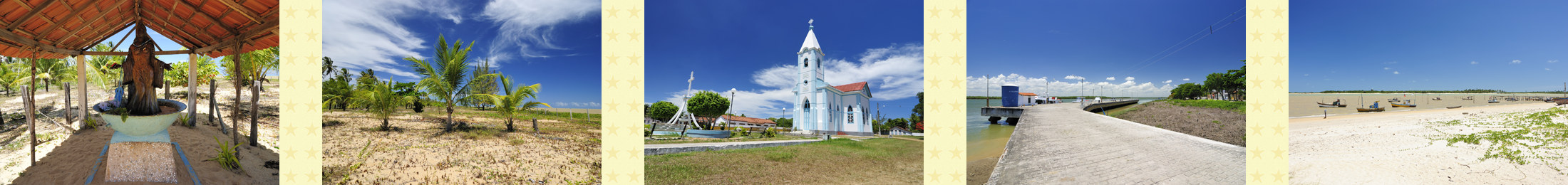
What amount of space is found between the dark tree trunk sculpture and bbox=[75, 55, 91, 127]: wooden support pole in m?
1.71

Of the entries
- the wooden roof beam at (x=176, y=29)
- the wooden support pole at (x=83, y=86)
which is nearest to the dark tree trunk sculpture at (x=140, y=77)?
the wooden roof beam at (x=176, y=29)

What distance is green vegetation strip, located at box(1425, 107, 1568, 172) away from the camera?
11.1ft

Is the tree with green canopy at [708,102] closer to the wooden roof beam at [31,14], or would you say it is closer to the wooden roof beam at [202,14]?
the wooden roof beam at [202,14]

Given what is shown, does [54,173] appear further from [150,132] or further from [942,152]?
[942,152]

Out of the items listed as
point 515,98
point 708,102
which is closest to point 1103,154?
point 708,102

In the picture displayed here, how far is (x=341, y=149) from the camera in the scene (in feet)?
9.81

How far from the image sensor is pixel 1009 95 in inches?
122

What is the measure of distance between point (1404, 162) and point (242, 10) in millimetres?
8698

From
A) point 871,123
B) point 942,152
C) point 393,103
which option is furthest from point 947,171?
point 393,103

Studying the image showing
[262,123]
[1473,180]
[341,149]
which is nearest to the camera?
[341,149]

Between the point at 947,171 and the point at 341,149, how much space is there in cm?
416

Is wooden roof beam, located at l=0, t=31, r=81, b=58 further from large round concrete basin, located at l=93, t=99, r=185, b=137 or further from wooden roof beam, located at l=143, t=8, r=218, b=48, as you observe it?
large round concrete basin, located at l=93, t=99, r=185, b=137

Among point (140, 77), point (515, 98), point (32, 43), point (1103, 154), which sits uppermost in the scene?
point (32, 43)

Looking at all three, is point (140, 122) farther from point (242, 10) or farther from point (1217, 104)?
point (1217, 104)
